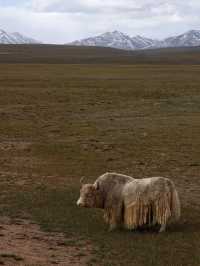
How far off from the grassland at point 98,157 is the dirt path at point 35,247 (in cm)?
28

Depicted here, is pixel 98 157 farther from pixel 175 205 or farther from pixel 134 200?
pixel 175 205

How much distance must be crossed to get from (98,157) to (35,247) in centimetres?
1038

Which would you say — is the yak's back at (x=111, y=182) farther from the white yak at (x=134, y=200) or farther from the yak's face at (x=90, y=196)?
the yak's face at (x=90, y=196)

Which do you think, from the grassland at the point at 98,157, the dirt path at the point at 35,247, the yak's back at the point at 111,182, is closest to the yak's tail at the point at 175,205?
the grassland at the point at 98,157

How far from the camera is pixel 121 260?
33.9ft

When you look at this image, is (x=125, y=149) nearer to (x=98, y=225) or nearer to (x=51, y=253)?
(x=98, y=225)

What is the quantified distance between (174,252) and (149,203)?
1385 mm

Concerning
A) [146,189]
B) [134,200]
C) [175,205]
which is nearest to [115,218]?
[134,200]

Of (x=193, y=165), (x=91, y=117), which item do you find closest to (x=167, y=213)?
(x=193, y=165)

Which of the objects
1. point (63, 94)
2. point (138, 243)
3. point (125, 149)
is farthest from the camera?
point (63, 94)

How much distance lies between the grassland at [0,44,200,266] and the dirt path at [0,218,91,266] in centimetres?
28

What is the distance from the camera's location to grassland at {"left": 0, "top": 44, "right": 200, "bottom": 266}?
37.6ft

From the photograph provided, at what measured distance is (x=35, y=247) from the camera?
35.7 feet

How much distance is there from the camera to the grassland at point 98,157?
11.5 meters
